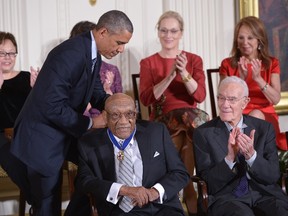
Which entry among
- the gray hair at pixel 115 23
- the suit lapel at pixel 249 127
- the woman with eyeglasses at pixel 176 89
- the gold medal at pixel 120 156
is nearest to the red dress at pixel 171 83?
the woman with eyeglasses at pixel 176 89

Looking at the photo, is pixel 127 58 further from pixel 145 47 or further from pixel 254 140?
pixel 254 140

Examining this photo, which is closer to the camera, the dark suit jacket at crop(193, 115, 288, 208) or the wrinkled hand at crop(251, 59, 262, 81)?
the dark suit jacket at crop(193, 115, 288, 208)

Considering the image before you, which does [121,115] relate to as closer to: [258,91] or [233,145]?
[233,145]

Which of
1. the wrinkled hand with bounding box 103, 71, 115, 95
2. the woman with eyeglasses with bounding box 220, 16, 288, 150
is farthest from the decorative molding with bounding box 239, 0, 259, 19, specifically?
the wrinkled hand with bounding box 103, 71, 115, 95

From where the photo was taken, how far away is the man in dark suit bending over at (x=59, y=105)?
3.85 m

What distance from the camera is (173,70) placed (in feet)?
17.2

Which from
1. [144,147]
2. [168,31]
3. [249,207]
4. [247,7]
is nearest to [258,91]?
[168,31]

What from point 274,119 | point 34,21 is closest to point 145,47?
point 34,21

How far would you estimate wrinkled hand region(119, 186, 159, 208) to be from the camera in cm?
379

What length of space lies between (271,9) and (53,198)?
11.0 feet

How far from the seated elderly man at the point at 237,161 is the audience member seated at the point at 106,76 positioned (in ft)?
4.11

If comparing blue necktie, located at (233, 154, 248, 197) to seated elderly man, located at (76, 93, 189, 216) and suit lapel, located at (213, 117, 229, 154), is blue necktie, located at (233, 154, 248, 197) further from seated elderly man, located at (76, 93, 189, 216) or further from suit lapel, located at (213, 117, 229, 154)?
seated elderly man, located at (76, 93, 189, 216)

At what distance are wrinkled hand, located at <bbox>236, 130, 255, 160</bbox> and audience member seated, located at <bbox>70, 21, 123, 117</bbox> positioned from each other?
1.56 m

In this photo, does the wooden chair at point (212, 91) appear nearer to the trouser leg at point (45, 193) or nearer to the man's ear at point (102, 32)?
the trouser leg at point (45, 193)
